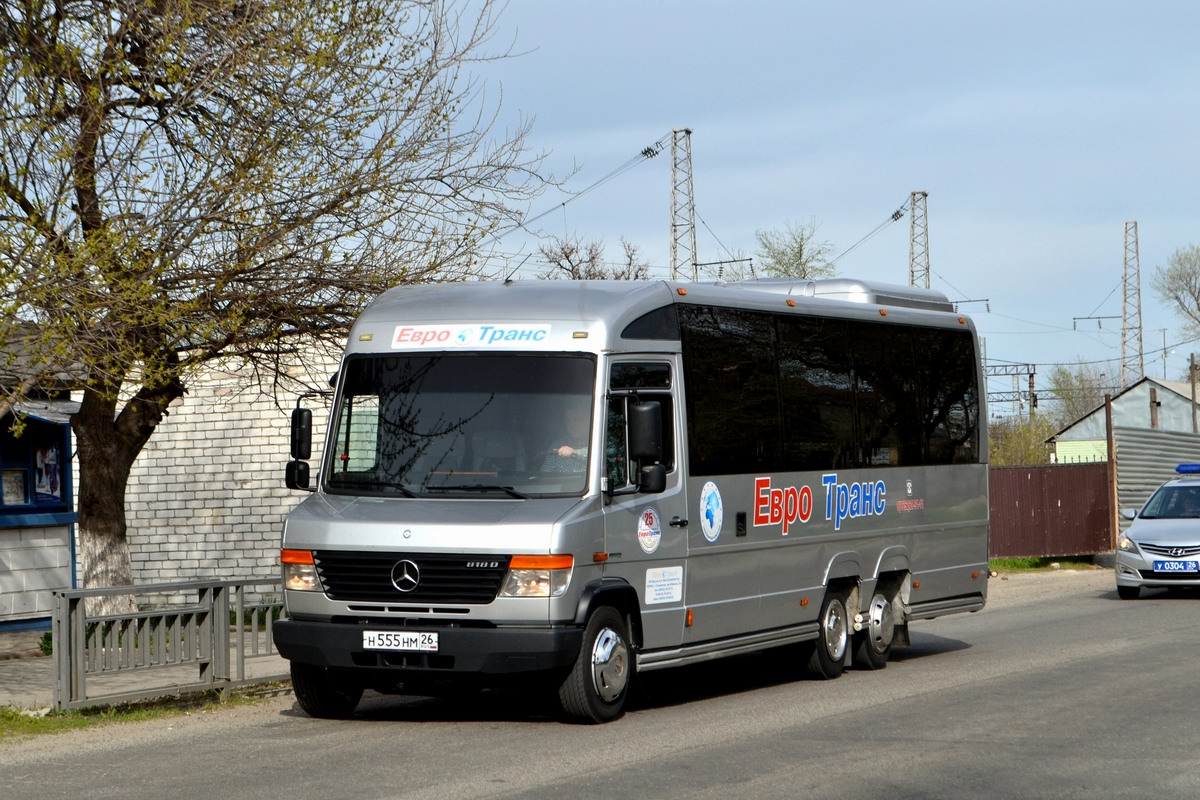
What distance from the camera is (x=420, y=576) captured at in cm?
1038

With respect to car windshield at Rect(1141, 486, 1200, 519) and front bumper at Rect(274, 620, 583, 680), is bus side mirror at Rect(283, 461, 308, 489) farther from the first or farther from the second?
car windshield at Rect(1141, 486, 1200, 519)

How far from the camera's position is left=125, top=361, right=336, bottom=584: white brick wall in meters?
22.5

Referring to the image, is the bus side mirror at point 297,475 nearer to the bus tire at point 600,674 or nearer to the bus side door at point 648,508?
the bus side door at point 648,508

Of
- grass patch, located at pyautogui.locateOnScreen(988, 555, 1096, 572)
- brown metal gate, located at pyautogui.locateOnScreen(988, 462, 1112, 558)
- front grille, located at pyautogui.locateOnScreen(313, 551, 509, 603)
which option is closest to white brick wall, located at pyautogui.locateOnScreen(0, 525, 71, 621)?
front grille, located at pyautogui.locateOnScreen(313, 551, 509, 603)

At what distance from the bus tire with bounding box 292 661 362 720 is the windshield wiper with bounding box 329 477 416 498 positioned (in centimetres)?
125

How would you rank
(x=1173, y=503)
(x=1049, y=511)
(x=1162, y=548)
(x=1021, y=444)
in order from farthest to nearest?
(x=1021, y=444), (x=1049, y=511), (x=1173, y=503), (x=1162, y=548)

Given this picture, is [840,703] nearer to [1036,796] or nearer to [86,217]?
[1036,796]

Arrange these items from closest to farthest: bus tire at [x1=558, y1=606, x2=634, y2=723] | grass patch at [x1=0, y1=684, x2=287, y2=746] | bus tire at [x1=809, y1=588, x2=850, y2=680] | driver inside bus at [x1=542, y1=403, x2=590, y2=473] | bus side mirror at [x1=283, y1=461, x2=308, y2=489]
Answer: bus tire at [x1=558, y1=606, x2=634, y2=723] → driver inside bus at [x1=542, y1=403, x2=590, y2=473] → grass patch at [x1=0, y1=684, x2=287, y2=746] → bus side mirror at [x1=283, y1=461, x2=308, y2=489] → bus tire at [x1=809, y1=588, x2=850, y2=680]

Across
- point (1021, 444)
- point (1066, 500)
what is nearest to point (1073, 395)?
point (1021, 444)

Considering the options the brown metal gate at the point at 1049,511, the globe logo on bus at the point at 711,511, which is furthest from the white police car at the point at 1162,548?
the globe logo on bus at the point at 711,511

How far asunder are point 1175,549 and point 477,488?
557 inches

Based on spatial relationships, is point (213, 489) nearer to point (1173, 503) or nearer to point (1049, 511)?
point (1173, 503)

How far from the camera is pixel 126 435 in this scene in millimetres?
15359

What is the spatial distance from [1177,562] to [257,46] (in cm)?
1458
